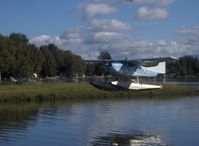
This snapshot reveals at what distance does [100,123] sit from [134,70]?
806cm

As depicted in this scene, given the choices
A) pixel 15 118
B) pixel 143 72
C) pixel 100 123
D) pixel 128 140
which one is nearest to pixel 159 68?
pixel 143 72

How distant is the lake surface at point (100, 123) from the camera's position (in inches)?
1793

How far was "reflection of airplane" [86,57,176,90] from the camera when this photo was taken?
5072cm

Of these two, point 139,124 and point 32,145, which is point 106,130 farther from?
point 32,145

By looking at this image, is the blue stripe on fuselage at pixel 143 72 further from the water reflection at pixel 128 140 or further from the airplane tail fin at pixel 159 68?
the water reflection at pixel 128 140

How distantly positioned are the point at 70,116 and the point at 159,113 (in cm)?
1185

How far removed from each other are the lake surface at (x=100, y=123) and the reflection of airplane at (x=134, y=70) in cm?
413

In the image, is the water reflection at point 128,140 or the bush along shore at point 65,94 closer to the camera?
the water reflection at point 128,140

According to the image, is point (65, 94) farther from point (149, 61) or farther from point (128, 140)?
point (128, 140)

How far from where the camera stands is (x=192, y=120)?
61375 millimetres

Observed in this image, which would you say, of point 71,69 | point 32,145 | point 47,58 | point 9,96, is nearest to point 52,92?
point 9,96

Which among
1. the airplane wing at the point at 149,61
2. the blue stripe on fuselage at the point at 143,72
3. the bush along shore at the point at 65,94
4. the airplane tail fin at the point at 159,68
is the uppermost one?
the airplane wing at the point at 149,61

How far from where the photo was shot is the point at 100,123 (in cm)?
5903

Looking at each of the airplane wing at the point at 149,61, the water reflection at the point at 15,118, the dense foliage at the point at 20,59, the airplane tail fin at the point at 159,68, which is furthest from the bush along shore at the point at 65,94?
the airplane tail fin at the point at 159,68
